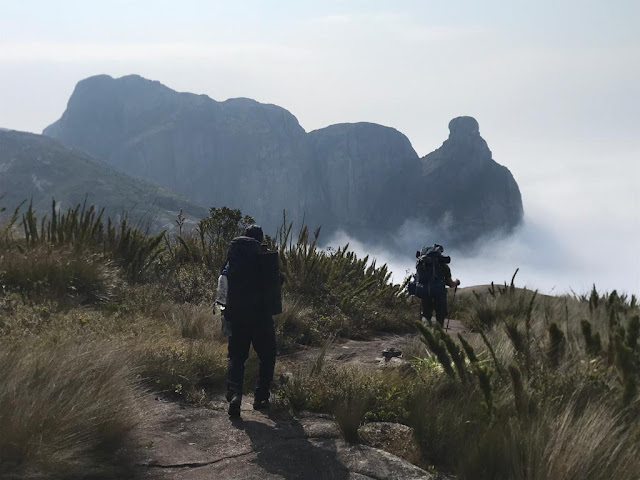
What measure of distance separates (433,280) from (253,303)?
4.32 m

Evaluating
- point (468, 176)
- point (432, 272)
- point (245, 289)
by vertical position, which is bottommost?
point (245, 289)

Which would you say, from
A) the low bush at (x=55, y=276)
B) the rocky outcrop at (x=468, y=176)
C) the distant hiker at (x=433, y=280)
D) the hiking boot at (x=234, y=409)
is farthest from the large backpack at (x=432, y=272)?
the rocky outcrop at (x=468, y=176)

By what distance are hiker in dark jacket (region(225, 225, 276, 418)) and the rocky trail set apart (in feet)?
1.24

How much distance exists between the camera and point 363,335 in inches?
360

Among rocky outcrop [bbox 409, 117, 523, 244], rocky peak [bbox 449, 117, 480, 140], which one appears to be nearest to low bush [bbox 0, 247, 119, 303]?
rocky outcrop [bbox 409, 117, 523, 244]

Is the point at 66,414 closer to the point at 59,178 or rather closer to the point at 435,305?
the point at 435,305

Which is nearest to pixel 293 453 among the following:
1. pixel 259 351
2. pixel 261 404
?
pixel 261 404

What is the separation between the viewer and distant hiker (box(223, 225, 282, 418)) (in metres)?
4.89

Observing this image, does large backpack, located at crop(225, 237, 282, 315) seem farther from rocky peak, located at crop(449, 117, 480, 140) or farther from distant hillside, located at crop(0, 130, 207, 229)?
rocky peak, located at crop(449, 117, 480, 140)

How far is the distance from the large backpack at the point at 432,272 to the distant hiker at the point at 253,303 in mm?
4044

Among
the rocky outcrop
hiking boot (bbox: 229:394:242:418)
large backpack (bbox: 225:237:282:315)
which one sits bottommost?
hiking boot (bbox: 229:394:242:418)

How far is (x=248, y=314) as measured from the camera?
4.89 metres

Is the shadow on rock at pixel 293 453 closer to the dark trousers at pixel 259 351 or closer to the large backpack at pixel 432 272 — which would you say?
the dark trousers at pixel 259 351

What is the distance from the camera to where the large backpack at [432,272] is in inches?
331
